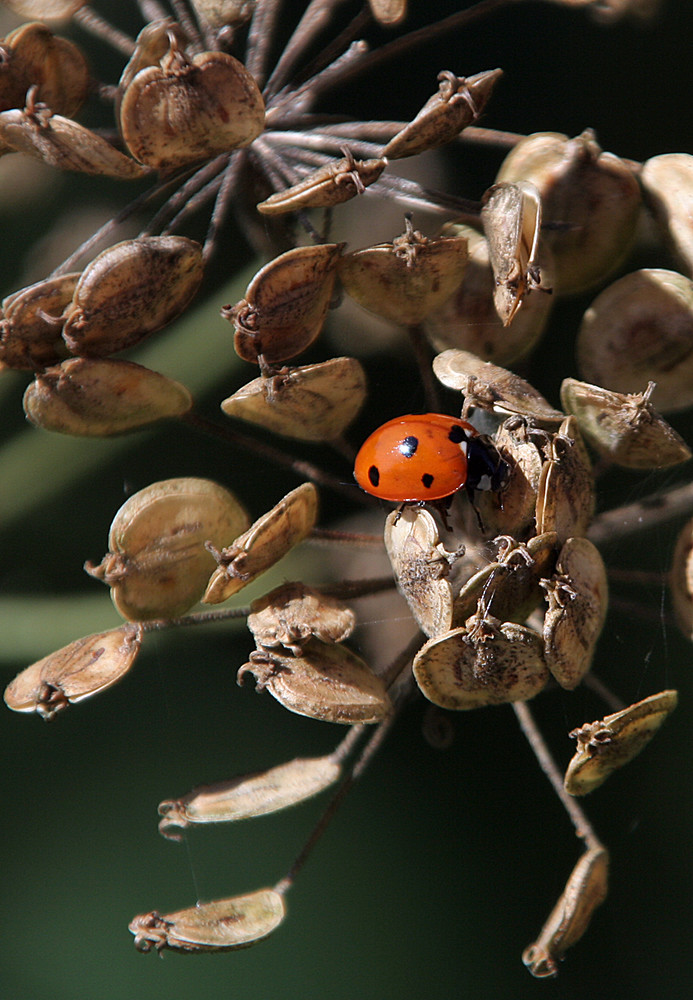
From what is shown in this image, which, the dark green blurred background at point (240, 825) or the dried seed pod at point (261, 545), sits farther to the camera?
the dark green blurred background at point (240, 825)

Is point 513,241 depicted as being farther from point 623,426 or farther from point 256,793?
point 256,793

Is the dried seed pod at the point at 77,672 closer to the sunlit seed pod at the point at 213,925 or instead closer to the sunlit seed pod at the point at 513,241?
the sunlit seed pod at the point at 213,925

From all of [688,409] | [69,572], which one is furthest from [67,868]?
[688,409]

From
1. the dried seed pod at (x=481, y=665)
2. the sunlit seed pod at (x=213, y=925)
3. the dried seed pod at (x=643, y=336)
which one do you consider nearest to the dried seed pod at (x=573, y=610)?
the dried seed pod at (x=481, y=665)

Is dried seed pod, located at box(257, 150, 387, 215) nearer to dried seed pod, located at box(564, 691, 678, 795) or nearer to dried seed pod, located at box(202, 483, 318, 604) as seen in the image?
dried seed pod, located at box(202, 483, 318, 604)

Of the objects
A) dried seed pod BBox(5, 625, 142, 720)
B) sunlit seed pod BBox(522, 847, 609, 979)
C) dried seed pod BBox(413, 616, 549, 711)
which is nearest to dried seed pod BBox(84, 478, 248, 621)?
dried seed pod BBox(5, 625, 142, 720)

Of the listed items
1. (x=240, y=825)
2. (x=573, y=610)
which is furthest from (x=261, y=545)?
(x=240, y=825)

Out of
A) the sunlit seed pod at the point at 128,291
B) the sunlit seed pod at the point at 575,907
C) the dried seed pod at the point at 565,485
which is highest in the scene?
the sunlit seed pod at the point at 128,291
